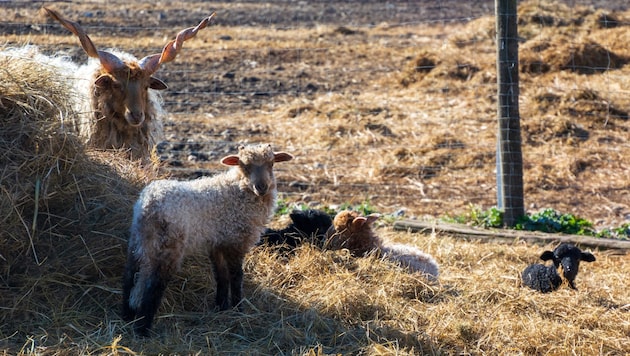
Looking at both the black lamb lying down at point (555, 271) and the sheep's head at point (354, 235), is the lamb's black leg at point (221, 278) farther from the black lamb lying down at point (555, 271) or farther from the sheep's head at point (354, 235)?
the black lamb lying down at point (555, 271)

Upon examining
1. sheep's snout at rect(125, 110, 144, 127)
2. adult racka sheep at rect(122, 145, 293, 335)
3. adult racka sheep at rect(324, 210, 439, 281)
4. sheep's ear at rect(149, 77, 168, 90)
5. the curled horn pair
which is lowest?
adult racka sheep at rect(324, 210, 439, 281)

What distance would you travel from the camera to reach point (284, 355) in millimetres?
5477

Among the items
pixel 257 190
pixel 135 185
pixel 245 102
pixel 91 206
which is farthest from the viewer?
pixel 245 102

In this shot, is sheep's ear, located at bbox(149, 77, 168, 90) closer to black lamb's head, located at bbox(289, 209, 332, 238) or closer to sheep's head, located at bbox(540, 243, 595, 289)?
black lamb's head, located at bbox(289, 209, 332, 238)

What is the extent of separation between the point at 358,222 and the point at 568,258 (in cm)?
174

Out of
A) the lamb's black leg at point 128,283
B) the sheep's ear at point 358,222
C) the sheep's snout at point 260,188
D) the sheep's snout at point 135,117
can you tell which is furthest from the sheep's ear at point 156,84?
the lamb's black leg at point 128,283

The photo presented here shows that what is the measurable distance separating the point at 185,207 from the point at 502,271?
10.7 ft

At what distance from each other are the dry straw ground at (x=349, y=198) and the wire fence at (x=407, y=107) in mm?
42

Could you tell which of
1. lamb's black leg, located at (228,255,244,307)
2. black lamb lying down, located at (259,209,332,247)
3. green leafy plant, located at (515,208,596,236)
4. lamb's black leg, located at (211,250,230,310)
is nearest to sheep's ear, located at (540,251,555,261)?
green leafy plant, located at (515,208,596,236)

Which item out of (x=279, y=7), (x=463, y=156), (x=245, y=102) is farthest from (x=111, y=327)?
(x=279, y=7)

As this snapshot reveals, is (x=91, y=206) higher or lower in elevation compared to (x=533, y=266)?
higher

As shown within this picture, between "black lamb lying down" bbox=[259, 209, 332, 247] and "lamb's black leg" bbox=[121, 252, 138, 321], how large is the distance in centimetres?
186

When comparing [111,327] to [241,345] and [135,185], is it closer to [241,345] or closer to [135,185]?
[241,345]

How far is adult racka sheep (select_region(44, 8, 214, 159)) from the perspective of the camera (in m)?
7.91
